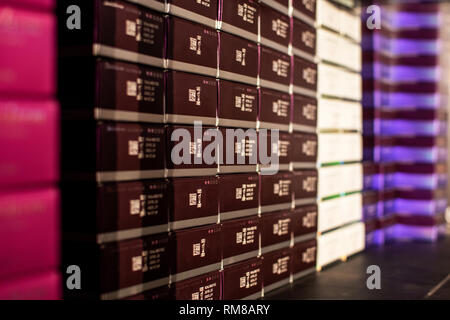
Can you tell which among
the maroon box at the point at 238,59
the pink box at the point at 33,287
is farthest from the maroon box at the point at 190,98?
the pink box at the point at 33,287

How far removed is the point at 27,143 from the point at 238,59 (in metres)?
2.23

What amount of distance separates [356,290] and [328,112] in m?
1.89

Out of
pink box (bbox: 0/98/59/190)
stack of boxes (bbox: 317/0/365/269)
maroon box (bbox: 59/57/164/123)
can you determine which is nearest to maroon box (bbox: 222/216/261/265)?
maroon box (bbox: 59/57/164/123)

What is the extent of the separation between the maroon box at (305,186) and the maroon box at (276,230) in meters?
0.26

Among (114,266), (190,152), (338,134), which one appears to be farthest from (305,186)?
(114,266)

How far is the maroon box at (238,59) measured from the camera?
4.41 m

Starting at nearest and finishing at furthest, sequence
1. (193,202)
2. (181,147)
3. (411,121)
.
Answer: (181,147) < (193,202) < (411,121)

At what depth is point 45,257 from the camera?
9.41ft

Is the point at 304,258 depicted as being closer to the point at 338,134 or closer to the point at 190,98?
the point at 338,134

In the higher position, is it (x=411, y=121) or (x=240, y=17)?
(x=240, y=17)

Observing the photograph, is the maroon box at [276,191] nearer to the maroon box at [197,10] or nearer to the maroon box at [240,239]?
the maroon box at [240,239]

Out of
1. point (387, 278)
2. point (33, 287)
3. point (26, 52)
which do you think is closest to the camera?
point (26, 52)

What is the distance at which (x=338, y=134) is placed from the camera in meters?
6.50

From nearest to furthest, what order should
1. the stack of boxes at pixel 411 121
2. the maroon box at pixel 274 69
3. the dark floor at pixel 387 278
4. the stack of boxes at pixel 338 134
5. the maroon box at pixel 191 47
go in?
the maroon box at pixel 191 47 → the maroon box at pixel 274 69 → the dark floor at pixel 387 278 → the stack of boxes at pixel 338 134 → the stack of boxes at pixel 411 121
